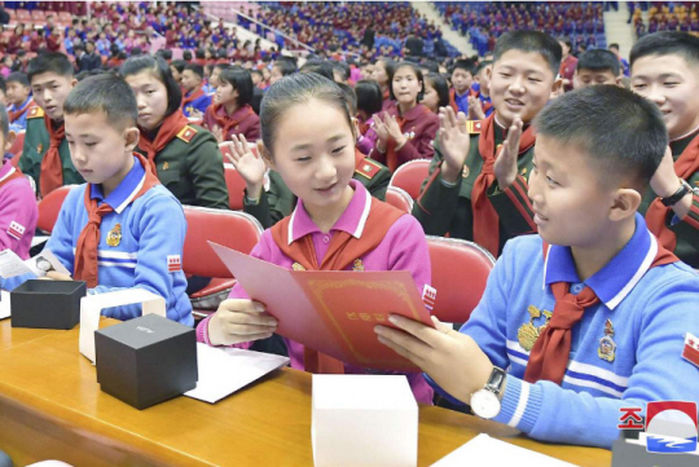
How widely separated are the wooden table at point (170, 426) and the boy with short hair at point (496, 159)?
50.3 inches

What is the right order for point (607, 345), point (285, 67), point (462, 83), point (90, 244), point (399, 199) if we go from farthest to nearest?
point (462, 83)
point (285, 67)
point (399, 199)
point (90, 244)
point (607, 345)

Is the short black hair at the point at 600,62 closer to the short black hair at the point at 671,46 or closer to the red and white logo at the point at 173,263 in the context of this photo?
the short black hair at the point at 671,46

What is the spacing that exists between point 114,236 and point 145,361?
1.02 metres

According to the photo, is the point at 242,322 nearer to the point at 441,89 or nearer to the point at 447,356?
the point at 447,356

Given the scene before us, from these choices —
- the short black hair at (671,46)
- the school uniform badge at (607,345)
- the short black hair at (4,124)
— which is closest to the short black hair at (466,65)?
the short black hair at (671,46)

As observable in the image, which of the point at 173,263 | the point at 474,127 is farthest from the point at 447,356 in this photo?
the point at 474,127

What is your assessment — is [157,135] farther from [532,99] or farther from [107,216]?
[532,99]

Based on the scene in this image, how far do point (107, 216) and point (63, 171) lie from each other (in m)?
2.10

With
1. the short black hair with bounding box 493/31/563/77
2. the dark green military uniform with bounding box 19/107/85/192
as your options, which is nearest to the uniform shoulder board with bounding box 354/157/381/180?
the short black hair with bounding box 493/31/563/77

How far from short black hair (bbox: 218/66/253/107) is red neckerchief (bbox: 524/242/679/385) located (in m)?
4.63

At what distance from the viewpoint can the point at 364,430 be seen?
0.92 m

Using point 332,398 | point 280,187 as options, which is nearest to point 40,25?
point 280,187

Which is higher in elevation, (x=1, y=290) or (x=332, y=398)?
(x=332, y=398)

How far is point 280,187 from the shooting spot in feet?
11.1
